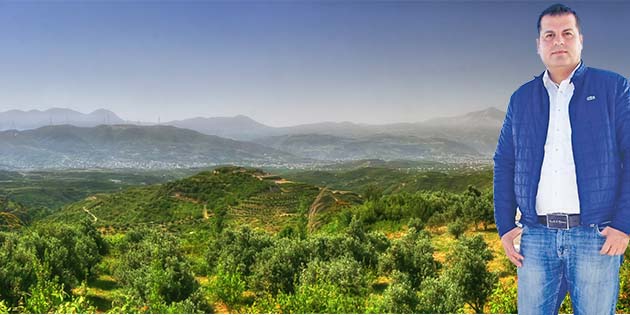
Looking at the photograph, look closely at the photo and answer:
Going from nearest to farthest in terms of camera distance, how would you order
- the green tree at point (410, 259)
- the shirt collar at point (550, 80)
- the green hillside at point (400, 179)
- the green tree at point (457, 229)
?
1. the shirt collar at point (550, 80)
2. the green tree at point (410, 259)
3. the green tree at point (457, 229)
4. the green hillside at point (400, 179)

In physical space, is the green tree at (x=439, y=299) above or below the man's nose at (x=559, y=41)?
below

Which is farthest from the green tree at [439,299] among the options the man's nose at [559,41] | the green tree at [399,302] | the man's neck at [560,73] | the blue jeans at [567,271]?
the man's nose at [559,41]

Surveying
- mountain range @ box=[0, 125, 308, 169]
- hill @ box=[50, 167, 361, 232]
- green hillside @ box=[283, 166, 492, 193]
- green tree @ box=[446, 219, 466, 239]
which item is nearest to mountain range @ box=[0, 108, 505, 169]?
mountain range @ box=[0, 125, 308, 169]

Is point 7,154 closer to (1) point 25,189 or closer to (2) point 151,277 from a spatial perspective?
(1) point 25,189

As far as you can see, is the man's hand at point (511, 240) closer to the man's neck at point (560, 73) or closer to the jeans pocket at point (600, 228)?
the jeans pocket at point (600, 228)

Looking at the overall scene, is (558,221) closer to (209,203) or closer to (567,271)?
(567,271)

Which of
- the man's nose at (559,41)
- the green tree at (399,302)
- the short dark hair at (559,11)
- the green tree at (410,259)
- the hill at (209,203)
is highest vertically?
the short dark hair at (559,11)

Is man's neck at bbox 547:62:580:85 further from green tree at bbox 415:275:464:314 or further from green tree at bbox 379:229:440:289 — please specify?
green tree at bbox 379:229:440:289
